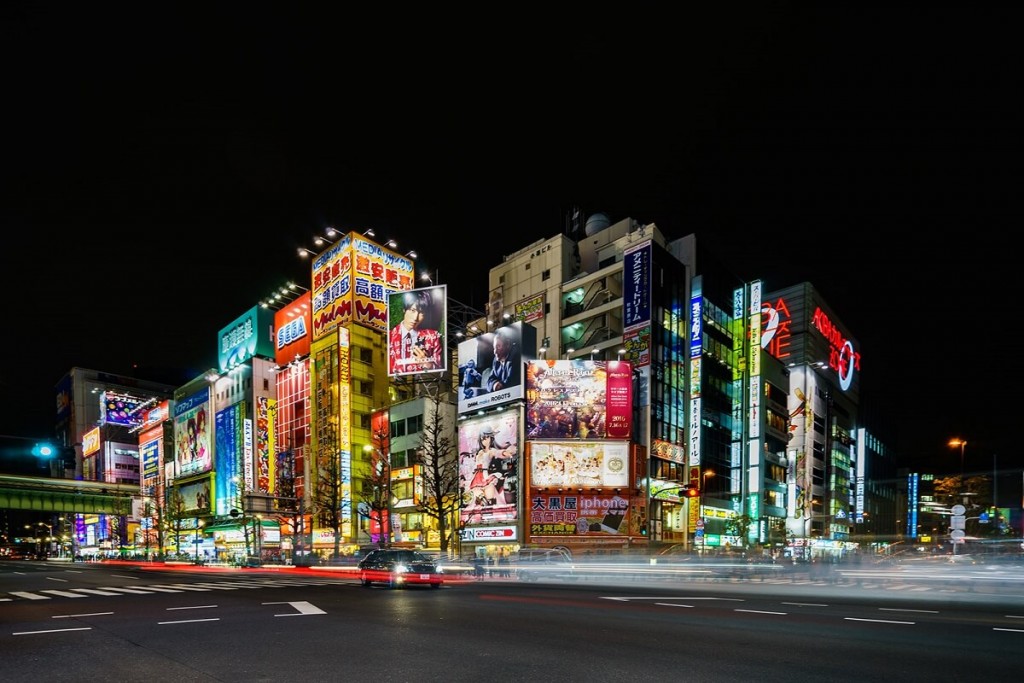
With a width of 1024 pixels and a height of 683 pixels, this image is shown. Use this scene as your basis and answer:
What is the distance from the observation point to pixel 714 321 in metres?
68.8

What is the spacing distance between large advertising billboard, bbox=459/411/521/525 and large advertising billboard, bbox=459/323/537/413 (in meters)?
1.49

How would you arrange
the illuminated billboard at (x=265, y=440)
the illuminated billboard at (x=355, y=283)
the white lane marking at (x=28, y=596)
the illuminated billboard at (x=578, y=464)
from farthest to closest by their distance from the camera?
1. the illuminated billboard at (x=265, y=440)
2. the illuminated billboard at (x=355, y=283)
3. the illuminated billboard at (x=578, y=464)
4. the white lane marking at (x=28, y=596)

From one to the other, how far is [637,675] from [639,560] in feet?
90.9

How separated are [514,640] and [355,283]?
6378 centimetres

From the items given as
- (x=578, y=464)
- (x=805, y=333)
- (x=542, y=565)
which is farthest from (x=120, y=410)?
(x=542, y=565)

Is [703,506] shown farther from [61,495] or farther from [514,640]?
[61,495]

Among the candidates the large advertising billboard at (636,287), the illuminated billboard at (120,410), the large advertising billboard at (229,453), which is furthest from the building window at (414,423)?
the illuminated billboard at (120,410)

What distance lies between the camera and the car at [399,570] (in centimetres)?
2231

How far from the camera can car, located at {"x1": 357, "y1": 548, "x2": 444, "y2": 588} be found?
73.2ft

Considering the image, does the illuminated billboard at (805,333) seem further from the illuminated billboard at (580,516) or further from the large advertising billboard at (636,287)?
the illuminated billboard at (580,516)

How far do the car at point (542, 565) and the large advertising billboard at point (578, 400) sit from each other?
18728 millimetres

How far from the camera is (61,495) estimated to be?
78688mm

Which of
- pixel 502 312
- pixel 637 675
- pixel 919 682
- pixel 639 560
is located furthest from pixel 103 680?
pixel 502 312

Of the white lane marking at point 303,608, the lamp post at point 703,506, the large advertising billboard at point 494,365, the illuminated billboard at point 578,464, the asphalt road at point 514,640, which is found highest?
the large advertising billboard at point 494,365
